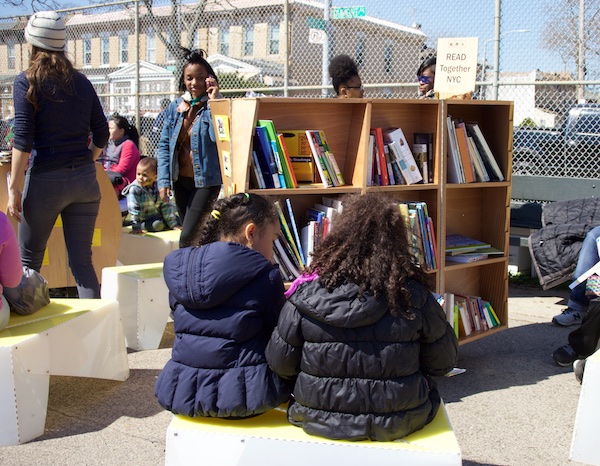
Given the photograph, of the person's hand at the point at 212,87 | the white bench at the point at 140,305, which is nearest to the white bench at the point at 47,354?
the white bench at the point at 140,305

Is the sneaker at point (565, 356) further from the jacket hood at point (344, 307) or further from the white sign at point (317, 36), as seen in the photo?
the white sign at point (317, 36)

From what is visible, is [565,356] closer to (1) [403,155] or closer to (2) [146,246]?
(1) [403,155]

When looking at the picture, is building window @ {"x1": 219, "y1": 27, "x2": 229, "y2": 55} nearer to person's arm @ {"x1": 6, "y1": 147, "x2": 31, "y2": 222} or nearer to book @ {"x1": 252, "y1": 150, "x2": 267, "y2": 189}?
person's arm @ {"x1": 6, "y1": 147, "x2": 31, "y2": 222}

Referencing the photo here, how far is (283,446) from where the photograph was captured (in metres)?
2.68

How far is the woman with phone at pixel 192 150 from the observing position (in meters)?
5.20

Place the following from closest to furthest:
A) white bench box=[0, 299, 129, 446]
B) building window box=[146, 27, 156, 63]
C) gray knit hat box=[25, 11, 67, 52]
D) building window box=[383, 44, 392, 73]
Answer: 1. white bench box=[0, 299, 129, 446]
2. gray knit hat box=[25, 11, 67, 52]
3. building window box=[383, 44, 392, 73]
4. building window box=[146, 27, 156, 63]

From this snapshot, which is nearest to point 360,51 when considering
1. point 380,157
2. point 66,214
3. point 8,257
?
point 380,157

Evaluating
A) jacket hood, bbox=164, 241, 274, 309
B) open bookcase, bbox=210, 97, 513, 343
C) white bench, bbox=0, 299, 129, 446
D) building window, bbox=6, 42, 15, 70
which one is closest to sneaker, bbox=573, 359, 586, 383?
open bookcase, bbox=210, 97, 513, 343

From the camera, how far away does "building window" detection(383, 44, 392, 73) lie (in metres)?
10.1

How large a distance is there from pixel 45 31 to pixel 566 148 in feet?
18.1

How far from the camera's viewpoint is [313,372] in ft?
8.61

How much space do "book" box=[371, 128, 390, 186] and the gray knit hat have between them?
81.8 inches

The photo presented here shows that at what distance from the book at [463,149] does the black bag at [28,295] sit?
277cm

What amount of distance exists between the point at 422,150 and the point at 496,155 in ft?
2.42
